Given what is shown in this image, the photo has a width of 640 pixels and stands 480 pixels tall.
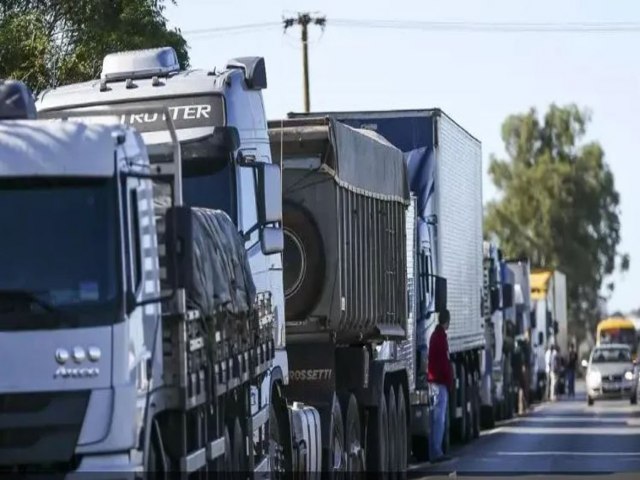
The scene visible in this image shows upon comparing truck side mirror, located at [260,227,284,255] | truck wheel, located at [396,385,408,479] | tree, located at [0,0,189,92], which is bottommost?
truck wheel, located at [396,385,408,479]

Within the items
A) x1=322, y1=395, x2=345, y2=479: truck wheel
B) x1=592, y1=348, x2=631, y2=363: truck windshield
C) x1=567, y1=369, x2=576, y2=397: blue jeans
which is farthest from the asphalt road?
x1=567, y1=369, x2=576, y2=397: blue jeans

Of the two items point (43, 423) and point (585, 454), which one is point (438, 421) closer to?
point (585, 454)

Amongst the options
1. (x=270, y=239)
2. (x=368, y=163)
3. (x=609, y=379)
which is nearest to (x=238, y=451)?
(x=270, y=239)

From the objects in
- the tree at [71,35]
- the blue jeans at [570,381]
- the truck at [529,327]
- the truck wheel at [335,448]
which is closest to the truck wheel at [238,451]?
the truck wheel at [335,448]

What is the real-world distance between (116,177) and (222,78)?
4299mm

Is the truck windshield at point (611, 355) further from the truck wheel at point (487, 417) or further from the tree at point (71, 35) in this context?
the tree at point (71, 35)

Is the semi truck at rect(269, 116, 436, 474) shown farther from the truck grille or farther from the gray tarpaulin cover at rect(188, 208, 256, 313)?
the truck grille

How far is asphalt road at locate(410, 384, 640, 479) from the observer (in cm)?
2425

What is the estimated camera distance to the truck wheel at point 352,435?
63.8 ft

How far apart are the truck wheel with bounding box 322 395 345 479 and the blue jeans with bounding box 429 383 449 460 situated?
7.90m

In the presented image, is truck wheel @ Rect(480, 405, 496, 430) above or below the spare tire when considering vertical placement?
below

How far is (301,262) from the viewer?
18500 mm

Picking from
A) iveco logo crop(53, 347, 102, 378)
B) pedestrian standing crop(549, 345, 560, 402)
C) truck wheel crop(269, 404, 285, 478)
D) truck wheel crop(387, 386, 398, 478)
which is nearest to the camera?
iveco logo crop(53, 347, 102, 378)

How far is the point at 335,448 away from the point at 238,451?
13.6ft
